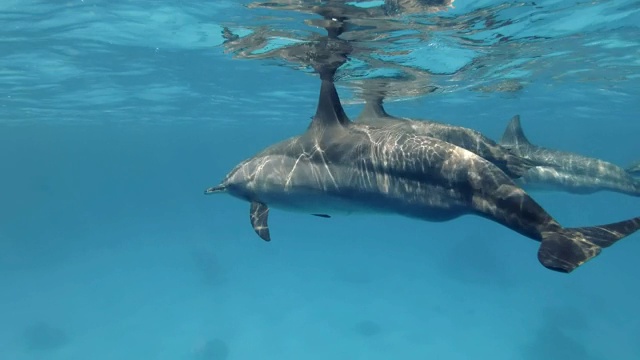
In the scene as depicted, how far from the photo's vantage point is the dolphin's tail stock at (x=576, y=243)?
4.62 meters

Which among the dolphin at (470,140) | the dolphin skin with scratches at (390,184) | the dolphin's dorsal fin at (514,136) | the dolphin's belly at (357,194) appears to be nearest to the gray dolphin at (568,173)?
the dolphin's dorsal fin at (514,136)

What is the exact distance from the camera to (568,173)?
12664mm

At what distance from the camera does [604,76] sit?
880 inches

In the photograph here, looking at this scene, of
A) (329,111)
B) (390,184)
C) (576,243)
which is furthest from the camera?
(329,111)

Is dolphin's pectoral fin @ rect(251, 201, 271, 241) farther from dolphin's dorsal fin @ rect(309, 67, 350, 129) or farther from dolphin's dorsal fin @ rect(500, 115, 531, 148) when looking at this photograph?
dolphin's dorsal fin @ rect(500, 115, 531, 148)

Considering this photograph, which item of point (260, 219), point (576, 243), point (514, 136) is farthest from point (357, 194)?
point (514, 136)

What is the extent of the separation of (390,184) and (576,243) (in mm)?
2576

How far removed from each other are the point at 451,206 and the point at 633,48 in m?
15.2

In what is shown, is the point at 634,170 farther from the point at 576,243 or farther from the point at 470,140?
the point at 576,243

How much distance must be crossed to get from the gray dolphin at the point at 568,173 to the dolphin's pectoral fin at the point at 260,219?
262 inches

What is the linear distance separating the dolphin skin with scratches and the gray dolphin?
6.09 m

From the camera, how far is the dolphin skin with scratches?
16.8 feet

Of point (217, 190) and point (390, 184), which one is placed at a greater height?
point (390, 184)

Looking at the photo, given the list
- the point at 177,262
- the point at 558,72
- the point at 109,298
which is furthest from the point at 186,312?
the point at 558,72
